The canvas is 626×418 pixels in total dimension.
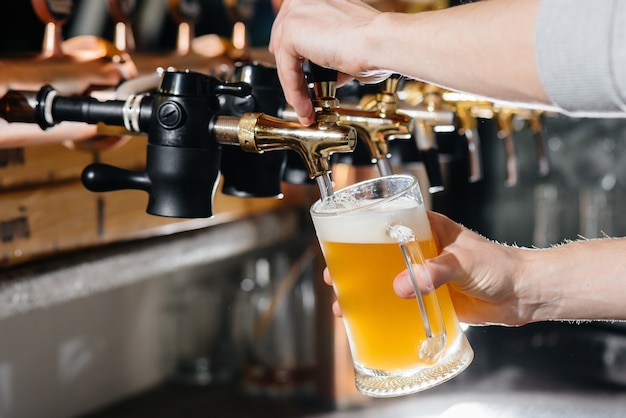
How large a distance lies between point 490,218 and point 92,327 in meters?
1.55

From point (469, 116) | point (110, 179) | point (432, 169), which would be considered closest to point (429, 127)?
point (432, 169)

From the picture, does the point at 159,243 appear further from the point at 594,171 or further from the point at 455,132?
the point at 594,171

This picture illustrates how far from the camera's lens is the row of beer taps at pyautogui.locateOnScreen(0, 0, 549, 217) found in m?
0.90

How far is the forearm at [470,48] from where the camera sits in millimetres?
772

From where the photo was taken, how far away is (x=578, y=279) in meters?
1.09

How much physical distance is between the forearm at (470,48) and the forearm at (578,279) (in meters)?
0.33

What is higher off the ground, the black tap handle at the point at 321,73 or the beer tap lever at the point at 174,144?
the black tap handle at the point at 321,73

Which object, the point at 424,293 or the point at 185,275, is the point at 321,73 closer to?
the point at 424,293

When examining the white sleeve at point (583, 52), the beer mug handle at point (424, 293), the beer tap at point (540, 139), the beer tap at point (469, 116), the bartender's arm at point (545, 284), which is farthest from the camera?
the beer tap at point (540, 139)

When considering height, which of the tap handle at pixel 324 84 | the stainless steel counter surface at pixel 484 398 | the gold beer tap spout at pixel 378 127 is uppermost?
the tap handle at pixel 324 84

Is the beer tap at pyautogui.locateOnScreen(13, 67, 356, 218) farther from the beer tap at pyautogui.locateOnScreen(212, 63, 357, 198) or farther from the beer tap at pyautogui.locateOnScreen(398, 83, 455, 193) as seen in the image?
the beer tap at pyautogui.locateOnScreen(398, 83, 455, 193)

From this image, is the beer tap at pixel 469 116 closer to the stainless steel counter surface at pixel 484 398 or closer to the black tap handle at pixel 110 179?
the stainless steel counter surface at pixel 484 398

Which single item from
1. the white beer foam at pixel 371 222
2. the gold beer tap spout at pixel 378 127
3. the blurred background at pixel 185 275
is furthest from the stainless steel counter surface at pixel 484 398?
the white beer foam at pixel 371 222

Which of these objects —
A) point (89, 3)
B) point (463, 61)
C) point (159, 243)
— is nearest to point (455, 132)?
point (159, 243)
